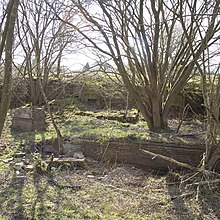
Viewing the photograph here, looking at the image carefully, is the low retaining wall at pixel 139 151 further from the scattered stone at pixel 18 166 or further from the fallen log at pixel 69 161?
the scattered stone at pixel 18 166

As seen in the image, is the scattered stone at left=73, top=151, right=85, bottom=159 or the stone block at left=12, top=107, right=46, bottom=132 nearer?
the scattered stone at left=73, top=151, right=85, bottom=159

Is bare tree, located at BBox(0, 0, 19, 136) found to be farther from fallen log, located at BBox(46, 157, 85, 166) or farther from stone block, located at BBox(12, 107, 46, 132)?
stone block, located at BBox(12, 107, 46, 132)

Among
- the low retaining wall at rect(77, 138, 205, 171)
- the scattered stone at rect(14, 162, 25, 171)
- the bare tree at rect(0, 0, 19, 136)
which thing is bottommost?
the scattered stone at rect(14, 162, 25, 171)

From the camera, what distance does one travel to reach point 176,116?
25.8 ft

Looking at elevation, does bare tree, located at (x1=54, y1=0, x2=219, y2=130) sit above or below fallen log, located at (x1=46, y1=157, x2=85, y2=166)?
above

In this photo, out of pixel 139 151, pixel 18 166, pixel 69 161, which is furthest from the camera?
pixel 139 151

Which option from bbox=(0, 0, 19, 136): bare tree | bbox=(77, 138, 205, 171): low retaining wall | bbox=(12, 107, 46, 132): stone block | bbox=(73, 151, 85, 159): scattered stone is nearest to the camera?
bbox=(0, 0, 19, 136): bare tree

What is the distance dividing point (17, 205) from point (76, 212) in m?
0.64

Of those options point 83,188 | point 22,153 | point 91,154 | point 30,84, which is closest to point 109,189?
point 83,188

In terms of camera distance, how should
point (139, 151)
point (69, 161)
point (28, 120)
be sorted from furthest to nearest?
point (28, 120) → point (139, 151) → point (69, 161)

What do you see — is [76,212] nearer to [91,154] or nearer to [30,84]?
[91,154]

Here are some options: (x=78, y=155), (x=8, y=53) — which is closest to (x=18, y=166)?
(x=78, y=155)

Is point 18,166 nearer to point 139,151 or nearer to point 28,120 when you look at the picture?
point 139,151

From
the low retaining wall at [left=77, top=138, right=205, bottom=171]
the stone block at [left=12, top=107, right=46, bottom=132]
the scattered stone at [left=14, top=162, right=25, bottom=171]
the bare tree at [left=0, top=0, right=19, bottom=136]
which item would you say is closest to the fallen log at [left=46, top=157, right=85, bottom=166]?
the scattered stone at [left=14, top=162, right=25, bottom=171]
